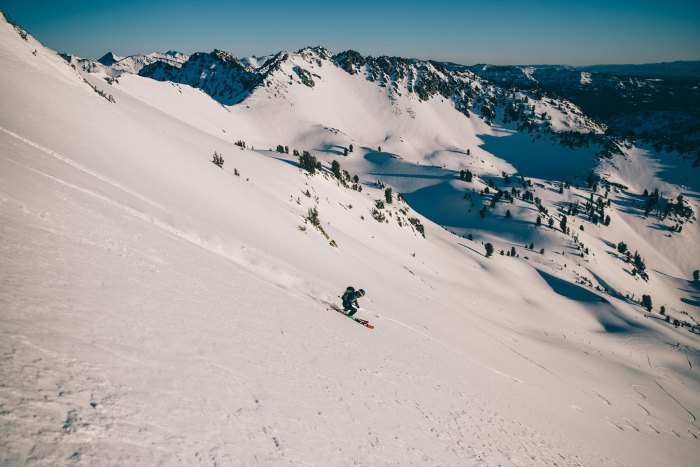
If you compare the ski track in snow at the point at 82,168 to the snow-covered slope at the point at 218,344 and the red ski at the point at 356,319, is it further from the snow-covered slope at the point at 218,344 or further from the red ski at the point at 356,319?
the red ski at the point at 356,319

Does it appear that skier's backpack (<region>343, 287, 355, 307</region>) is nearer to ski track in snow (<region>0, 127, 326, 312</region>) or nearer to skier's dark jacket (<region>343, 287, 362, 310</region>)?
skier's dark jacket (<region>343, 287, 362, 310</region>)

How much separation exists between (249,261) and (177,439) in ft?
30.3

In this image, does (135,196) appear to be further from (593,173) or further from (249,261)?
(593,173)

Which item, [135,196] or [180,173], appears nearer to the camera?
[135,196]

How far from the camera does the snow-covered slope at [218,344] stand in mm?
4977

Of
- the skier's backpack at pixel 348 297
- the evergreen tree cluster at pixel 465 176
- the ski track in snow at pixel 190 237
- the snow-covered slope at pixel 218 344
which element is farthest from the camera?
the evergreen tree cluster at pixel 465 176

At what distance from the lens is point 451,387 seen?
469 inches

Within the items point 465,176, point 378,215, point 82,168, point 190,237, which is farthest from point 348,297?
point 465,176

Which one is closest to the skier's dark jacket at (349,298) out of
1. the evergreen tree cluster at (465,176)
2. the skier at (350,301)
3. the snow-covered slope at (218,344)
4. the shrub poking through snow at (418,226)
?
the skier at (350,301)

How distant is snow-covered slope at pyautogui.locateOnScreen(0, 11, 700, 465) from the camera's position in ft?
16.3

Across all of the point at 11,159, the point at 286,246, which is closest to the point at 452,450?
the point at 286,246

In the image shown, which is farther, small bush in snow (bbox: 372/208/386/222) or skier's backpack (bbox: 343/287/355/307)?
small bush in snow (bbox: 372/208/386/222)

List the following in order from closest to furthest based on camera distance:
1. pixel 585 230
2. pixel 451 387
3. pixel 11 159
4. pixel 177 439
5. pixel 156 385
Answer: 1. pixel 177 439
2. pixel 156 385
3. pixel 11 159
4. pixel 451 387
5. pixel 585 230

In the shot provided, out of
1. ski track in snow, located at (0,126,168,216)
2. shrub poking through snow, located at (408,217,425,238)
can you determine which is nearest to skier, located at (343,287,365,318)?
ski track in snow, located at (0,126,168,216)
